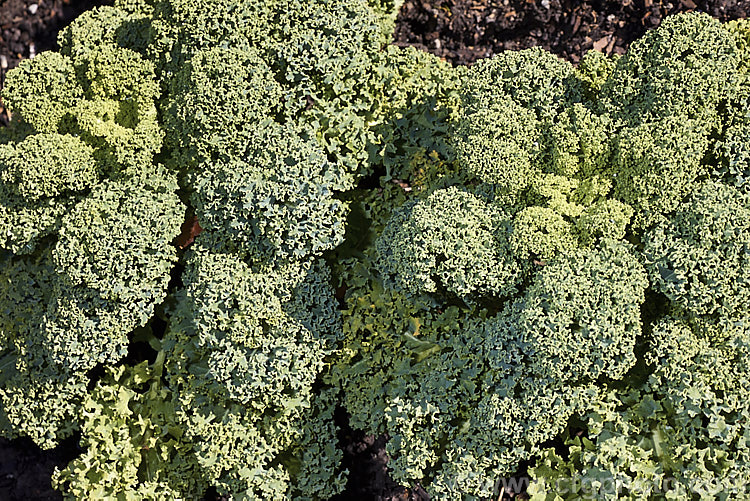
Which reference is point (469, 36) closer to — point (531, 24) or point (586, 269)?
point (531, 24)

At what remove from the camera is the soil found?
14.4 feet

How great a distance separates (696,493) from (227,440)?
6.95 feet

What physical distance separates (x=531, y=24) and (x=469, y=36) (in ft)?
1.37

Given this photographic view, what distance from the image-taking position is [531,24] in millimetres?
4941

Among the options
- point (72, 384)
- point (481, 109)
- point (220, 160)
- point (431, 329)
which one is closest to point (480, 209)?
point (481, 109)

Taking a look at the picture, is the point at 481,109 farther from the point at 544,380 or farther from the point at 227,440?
the point at 227,440

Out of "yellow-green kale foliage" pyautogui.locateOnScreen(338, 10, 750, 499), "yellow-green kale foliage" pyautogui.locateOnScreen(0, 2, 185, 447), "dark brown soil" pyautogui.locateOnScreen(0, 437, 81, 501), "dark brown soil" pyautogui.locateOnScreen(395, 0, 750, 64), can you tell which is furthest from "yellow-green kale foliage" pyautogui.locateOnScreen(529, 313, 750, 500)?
"dark brown soil" pyautogui.locateOnScreen(0, 437, 81, 501)

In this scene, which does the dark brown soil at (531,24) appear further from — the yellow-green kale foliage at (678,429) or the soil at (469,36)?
the yellow-green kale foliage at (678,429)

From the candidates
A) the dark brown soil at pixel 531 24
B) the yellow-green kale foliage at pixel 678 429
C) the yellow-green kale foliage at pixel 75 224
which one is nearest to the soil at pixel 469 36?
the dark brown soil at pixel 531 24

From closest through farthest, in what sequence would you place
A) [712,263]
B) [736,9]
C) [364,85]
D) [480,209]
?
1. [712,263]
2. [480,209]
3. [364,85]
4. [736,9]

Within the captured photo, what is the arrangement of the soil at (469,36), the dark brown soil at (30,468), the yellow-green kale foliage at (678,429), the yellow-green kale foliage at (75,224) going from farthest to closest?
the dark brown soil at (30,468)
the soil at (469,36)
the yellow-green kale foliage at (75,224)
the yellow-green kale foliage at (678,429)

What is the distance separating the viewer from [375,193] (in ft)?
12.9

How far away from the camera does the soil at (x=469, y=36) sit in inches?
173

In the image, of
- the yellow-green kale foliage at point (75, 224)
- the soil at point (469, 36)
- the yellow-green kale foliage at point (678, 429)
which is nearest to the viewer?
the yellow-green kale foliage at point (678, 429)
